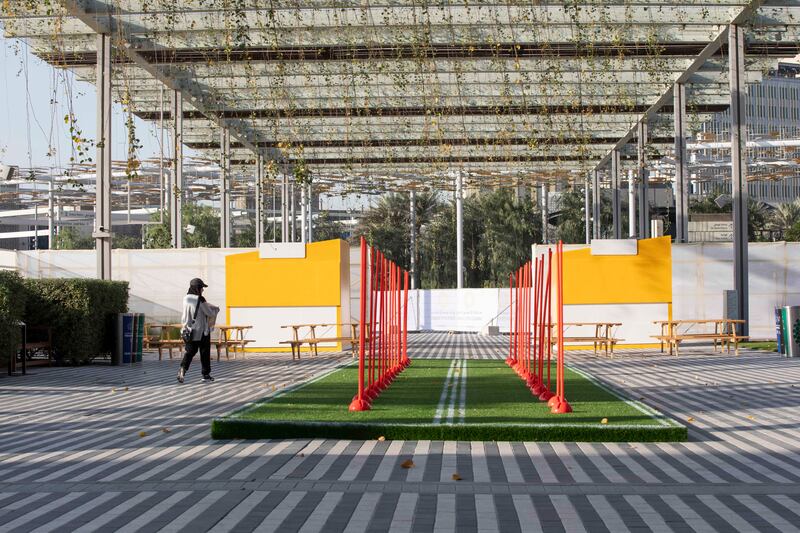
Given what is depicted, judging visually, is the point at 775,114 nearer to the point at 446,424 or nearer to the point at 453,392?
the point at 453,392

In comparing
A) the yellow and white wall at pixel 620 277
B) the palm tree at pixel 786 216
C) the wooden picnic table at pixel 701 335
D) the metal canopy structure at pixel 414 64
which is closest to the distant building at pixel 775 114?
the palm tree at pixel 786 216

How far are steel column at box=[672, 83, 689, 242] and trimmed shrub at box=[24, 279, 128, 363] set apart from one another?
14762 millimetres

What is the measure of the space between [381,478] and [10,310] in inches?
435

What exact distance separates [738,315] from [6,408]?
52.8ft

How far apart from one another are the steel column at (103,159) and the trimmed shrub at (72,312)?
1523 mm

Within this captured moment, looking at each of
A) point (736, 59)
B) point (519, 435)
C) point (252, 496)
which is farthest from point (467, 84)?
point (252, 496)

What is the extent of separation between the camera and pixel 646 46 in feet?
76.0

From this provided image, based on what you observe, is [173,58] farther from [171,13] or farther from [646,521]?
[646,521]

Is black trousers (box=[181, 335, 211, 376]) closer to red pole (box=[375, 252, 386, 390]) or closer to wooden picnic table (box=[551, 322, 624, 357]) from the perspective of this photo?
red pole (box=[375, 252, 386, 390])

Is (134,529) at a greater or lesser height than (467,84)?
lesser

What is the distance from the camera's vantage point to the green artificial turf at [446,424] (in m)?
8.92

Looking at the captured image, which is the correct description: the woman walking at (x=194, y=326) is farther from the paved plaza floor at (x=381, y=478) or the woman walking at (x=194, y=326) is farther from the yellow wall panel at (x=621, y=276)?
the yellow wall panel at (x=621, y=276)

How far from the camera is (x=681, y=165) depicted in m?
28.0

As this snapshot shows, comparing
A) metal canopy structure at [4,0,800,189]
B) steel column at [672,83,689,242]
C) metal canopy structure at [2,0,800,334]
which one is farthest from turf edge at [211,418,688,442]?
steel column at [672,83,689,242]
